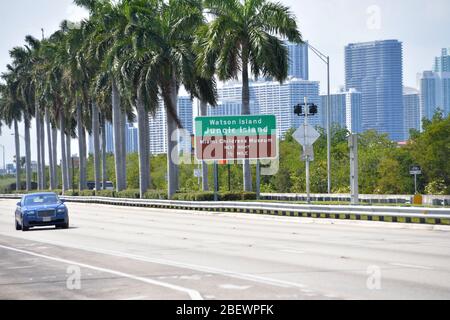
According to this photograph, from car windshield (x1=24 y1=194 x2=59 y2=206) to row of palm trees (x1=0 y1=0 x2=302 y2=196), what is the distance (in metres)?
16.5

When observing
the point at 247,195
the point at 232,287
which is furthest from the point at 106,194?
the point at 232,287

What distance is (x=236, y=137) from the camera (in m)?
49.5

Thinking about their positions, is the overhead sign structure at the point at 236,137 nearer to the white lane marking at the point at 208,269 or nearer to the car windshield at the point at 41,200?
the car windshield at the point at 41,200

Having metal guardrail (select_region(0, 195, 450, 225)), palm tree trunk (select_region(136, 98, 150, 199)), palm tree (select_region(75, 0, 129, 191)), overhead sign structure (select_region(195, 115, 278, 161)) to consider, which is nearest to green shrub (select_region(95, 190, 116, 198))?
palm tree (select_region(75, 0, 129, 191))

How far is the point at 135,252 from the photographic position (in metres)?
21.4

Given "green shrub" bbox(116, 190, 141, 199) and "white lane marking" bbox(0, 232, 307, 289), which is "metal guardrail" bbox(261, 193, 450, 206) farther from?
"white lane marking" bbox(0, 232, 307, 289)

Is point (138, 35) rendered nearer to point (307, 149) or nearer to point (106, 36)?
point (106, 36)

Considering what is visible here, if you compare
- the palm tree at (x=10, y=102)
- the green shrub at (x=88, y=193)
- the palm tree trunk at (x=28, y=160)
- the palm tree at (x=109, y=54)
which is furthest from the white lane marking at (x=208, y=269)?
the palm tree trunk at (x=28, y=160)

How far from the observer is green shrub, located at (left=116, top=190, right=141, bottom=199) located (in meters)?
64.3

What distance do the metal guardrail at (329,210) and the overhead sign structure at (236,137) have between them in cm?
317

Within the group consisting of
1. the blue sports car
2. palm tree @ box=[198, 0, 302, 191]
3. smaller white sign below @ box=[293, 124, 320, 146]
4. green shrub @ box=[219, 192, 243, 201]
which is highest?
palm tree @ box=[198, 0, 302, 191]

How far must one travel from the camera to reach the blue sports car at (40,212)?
3303 cm

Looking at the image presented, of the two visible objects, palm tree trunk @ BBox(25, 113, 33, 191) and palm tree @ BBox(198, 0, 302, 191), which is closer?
palm tree @ BBox(198, 0, 302, 191)
